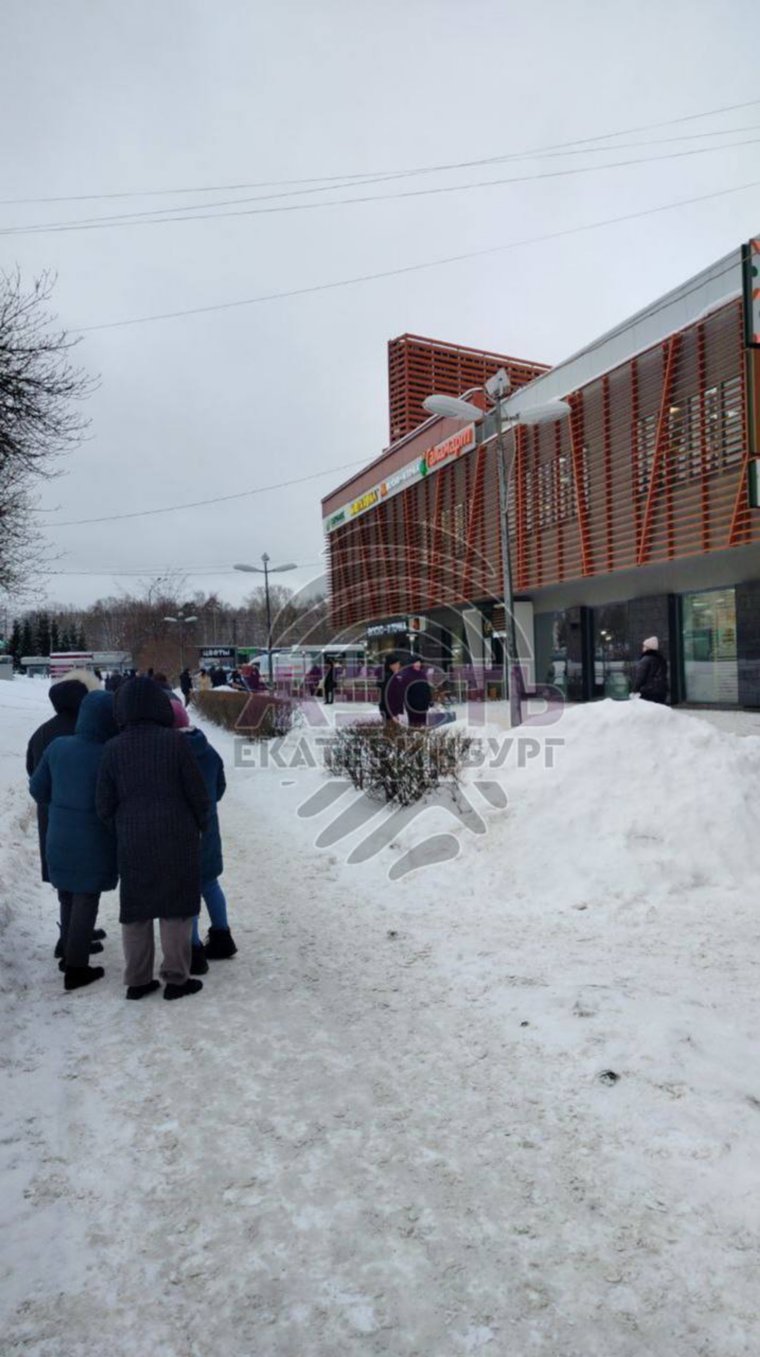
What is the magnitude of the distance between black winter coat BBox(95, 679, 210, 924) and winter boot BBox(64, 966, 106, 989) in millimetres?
570

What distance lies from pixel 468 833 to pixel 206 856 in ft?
9.60

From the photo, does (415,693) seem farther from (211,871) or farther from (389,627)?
(389,627)

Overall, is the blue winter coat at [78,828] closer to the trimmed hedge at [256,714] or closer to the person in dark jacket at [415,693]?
the person in dark jacket at [415,693]

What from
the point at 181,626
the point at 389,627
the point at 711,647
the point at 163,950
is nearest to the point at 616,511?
the point at 711,647

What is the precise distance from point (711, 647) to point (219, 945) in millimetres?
15964

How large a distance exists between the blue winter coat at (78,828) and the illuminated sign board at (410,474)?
76.7 ft

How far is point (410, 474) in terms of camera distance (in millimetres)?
30719

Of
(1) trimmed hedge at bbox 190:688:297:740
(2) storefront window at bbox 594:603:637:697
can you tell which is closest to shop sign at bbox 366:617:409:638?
(2) storefront window at bbox 594:603:637:697

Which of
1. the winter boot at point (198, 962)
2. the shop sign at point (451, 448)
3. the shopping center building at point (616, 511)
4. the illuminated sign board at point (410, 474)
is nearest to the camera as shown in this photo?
the winter boot at point (198, 962)

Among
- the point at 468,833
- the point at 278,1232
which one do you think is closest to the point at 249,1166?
the point at 278,1232

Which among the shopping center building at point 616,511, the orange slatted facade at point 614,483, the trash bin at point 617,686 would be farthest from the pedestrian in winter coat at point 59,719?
the trash bin at point 617,686

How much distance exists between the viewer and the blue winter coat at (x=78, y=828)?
409cm

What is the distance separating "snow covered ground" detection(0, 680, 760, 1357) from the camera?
197 centimetres

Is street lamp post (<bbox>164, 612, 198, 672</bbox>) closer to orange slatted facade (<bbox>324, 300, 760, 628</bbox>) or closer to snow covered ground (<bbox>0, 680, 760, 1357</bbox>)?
orange slatted facade (<bbox>324, 300, 760, 628</bbox>)
